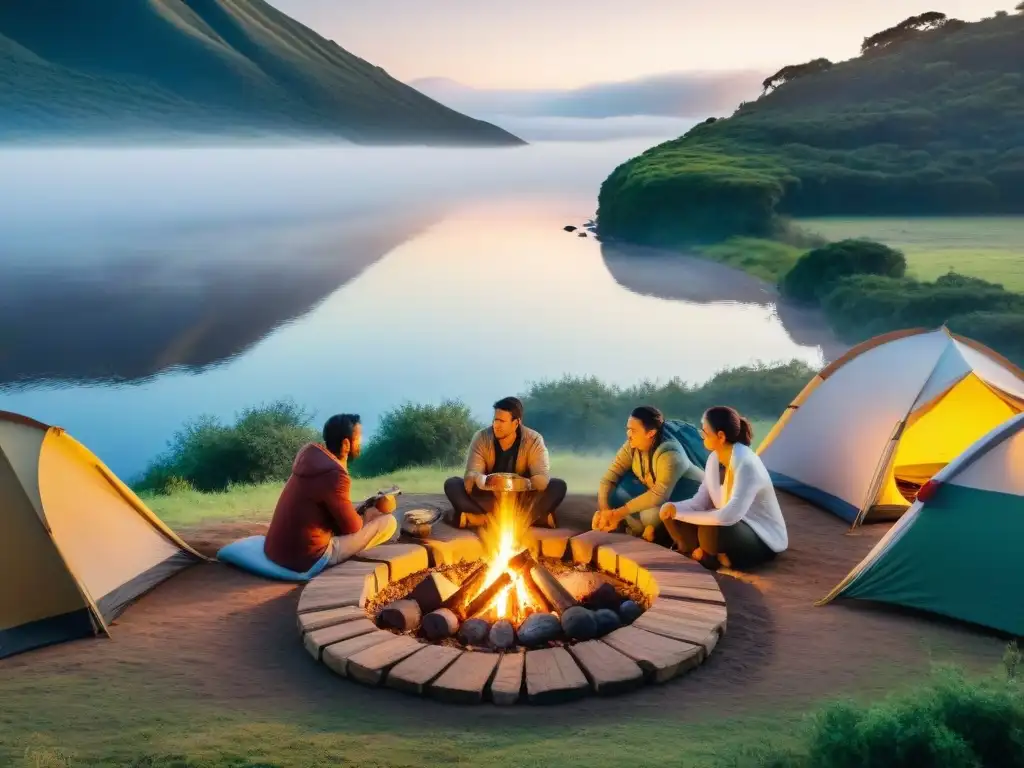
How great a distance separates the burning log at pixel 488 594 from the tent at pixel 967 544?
2039 mm

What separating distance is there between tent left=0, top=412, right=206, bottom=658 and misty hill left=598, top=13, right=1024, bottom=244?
3732 cm

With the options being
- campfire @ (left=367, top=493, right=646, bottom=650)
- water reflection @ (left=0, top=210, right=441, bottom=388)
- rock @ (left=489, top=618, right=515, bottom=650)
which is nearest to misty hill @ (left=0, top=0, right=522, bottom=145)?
water reflection @ (left=0, top=210, right=441, bottom=388)

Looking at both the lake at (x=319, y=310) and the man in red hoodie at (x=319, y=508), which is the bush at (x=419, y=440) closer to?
the lake at (x=319, y=310)

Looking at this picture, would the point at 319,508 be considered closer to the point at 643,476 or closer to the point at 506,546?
the point at 506,546

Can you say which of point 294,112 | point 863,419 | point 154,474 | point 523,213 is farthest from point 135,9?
point 863,419

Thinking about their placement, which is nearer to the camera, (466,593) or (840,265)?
(466,593)

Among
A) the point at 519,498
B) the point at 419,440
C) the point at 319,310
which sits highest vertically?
the point at 519,498

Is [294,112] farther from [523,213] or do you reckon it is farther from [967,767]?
[967,767]

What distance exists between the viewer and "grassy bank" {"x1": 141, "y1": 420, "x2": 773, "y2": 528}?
350 inches

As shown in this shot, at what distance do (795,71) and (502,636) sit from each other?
48.5 meters

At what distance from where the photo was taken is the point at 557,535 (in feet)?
25.0

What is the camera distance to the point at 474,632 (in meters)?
6.02

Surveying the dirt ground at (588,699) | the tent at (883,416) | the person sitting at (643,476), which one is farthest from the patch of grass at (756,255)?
the dirt ground at (588,699)

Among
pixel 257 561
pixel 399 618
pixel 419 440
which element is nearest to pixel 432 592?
pixel 399 618
